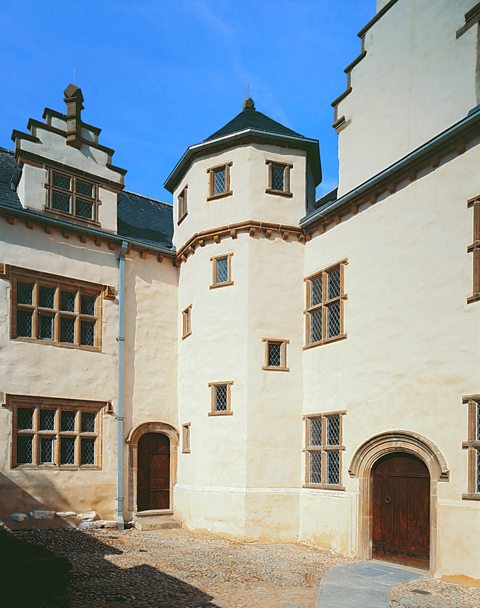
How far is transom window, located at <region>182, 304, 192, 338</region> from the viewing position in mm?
15656

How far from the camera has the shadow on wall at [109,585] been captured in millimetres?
8070

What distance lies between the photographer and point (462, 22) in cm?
1146

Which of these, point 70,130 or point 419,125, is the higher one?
point 70,130

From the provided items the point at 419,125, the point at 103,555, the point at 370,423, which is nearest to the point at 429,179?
the point at 419,125

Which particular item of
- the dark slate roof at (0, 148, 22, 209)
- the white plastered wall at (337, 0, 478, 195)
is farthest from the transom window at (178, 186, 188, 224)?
the white plastered wall at (337, 0, 478, 195)

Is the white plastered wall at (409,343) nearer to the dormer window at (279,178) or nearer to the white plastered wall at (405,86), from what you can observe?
the white plastered wall at (405,86)

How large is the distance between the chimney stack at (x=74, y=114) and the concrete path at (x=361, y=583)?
1157 cm

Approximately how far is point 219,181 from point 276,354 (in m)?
4.56

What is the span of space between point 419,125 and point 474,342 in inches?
187

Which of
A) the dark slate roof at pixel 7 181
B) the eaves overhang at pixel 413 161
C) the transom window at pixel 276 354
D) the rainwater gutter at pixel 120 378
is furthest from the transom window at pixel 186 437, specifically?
the dark slate roof at pixel 7 181

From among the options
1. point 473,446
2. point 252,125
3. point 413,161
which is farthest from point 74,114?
point 473,446

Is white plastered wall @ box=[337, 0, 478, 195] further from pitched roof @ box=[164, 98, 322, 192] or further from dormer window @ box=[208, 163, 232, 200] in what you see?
dormer window @ box=[208, 163, 232, 200]

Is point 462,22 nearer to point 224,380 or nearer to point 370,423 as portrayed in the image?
point 370,423

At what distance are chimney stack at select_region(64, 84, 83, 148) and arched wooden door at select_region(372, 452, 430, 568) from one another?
Result: 34.8ft
